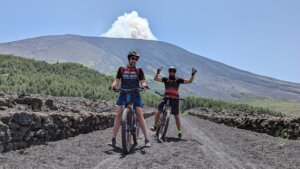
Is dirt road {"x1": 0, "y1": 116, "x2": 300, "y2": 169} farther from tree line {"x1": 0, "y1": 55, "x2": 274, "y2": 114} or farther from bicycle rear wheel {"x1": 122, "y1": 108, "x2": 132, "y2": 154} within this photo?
tree line {"x1": 0, "y1": 55, "x2": 274, "y2": 114}

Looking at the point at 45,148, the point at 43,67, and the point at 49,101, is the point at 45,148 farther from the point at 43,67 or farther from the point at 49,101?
the point at 43,67

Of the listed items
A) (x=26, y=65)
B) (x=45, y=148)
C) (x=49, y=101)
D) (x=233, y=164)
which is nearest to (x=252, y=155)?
(x=233, y=164)

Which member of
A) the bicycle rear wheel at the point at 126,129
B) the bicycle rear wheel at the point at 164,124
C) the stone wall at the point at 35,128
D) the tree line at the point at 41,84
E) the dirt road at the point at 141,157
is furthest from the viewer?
the tree line at the point at 41,84

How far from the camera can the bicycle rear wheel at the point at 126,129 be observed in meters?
12.2

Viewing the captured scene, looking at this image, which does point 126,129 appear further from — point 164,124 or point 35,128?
point 164,124

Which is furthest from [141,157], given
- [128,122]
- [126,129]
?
[128,122]

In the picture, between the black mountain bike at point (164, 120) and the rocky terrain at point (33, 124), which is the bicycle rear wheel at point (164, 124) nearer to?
the black mountain bike at point (164, 120)

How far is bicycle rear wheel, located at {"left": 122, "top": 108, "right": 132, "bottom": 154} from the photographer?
12.2 meters

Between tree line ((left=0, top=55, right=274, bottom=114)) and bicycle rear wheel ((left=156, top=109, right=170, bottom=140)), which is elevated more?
tree line ((left=0, top=55, right=274, bottom=114))

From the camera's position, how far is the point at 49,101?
1964 cm

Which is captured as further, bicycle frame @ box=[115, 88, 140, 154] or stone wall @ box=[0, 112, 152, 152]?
bicycle frame @ box=[115, 88, 140, 154]

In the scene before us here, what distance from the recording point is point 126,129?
12.4m

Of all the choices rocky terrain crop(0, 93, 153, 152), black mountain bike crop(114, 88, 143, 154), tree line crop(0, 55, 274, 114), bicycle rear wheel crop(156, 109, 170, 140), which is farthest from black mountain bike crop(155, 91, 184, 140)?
tree line crop(0, 55, 274, 114)

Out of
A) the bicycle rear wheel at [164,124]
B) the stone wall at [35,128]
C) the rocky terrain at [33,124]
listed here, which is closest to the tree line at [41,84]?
the rocky terrain at [33,124]
